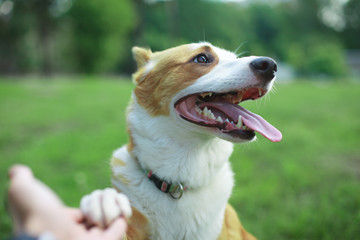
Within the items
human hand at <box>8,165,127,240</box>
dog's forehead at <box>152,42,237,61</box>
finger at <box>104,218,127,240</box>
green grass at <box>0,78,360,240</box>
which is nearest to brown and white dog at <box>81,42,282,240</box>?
dog's forehead at <box>152,42,237,61</box>

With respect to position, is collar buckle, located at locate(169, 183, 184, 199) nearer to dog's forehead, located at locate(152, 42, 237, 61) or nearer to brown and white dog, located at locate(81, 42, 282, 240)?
brown and white dog, located at locate(81, 42, 282, 240)

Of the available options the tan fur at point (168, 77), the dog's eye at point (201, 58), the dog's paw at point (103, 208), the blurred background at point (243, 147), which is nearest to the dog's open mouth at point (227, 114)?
the tan fur at point (168, 77)

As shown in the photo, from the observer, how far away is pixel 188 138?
1932 mm

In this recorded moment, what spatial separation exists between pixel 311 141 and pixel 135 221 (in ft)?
13.8

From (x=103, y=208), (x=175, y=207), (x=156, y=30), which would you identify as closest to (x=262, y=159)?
(x=175, y=207)

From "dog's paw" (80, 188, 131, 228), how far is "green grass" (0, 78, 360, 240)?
1.22 metres

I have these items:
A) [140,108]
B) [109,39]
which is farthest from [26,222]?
[109,39]

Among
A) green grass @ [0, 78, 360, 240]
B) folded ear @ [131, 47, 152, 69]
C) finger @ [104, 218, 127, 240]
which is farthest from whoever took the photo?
green grass @ [0, 78, 360, 240]

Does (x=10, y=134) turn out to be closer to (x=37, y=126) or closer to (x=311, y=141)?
(x=37, y=126)

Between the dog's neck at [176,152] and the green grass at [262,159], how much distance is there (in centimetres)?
54

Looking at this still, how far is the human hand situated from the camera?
80 cm

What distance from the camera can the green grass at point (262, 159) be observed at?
2789 millimetres

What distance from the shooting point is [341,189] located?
326 cm

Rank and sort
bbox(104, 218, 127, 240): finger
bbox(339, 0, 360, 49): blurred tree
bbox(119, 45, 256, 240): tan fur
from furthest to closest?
bbox(339, 0, 360, 49): blurred tree, bbox(119, 45, 256, 240): tan fur, bbox(104, 218, 127, 240): finger
